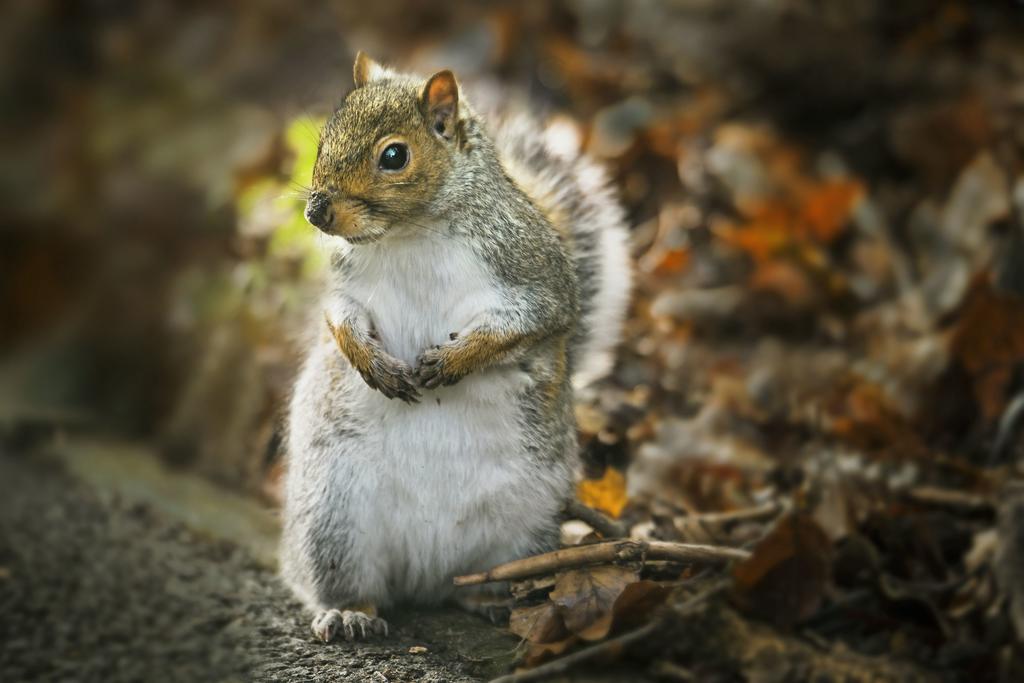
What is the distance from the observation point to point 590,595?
1951 mm

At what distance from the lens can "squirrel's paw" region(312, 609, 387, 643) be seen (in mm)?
2129

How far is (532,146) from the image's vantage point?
2900 millimetres

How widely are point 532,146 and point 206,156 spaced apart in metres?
2.93

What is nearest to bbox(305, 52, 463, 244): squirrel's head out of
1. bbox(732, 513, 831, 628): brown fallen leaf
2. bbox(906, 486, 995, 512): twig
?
bbox(732, 513, 831, 628): brown fallen leaf

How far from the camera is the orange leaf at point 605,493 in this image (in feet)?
7.70

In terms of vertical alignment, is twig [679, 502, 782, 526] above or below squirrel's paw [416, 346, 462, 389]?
below

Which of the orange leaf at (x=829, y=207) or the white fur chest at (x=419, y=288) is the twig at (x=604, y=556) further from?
the orange leaf at (x=829, y=207)

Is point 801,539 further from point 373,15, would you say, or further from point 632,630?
point 373,15

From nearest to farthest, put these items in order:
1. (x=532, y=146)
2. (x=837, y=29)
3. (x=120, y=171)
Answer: (x=532, y=146), (x=837, y=29), (x=120, y=171)

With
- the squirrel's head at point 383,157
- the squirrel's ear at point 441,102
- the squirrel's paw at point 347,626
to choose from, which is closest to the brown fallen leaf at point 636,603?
the squirrel's paw at point 347,626

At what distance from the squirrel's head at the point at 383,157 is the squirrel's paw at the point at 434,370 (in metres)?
0.24

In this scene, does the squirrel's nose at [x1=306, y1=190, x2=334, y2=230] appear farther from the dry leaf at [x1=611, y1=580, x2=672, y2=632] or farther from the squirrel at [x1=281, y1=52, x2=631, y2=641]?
the dry leaf at [x1=611, y1=580, x2=672, y2=632]

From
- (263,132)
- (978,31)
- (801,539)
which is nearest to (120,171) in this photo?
(263,132)

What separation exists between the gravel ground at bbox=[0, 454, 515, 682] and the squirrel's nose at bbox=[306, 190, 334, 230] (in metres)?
0.74
